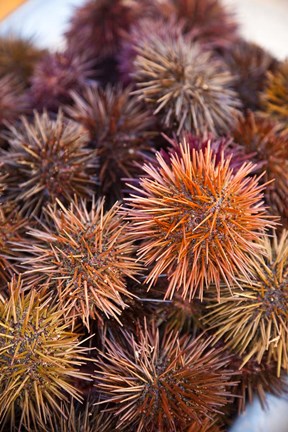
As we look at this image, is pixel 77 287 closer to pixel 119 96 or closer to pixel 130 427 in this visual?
pixel 130 427

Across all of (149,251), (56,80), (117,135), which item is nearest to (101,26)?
(56,80)

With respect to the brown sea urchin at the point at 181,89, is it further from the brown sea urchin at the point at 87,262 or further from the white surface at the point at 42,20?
the white surface at the point at 42,20

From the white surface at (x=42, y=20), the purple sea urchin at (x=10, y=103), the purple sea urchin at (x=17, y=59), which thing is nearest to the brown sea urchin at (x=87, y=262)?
the purple sea urchin at (x=10, y=103)

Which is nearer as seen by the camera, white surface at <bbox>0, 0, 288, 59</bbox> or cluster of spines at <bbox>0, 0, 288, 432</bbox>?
cluster of spines at <bbox>0, 0, 288, 432</bbox>

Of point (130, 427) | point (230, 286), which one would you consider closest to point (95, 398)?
point (130, 427)

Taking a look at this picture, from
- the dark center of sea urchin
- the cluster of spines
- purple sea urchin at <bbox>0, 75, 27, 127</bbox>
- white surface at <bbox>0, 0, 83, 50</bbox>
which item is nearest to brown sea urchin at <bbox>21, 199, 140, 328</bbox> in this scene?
the cluster of spines

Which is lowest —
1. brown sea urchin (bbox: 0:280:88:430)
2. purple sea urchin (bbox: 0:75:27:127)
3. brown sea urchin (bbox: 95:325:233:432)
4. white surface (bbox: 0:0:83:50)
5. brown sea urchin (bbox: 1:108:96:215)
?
brown sea urchin (bbox: 95:325:233:432)

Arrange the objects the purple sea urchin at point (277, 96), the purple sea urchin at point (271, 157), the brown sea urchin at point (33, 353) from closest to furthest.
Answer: the brown sea urchin at point (33, 353) → the purple sea urchin at point (271, 157) → the purple sea urchin at point (277, 96)

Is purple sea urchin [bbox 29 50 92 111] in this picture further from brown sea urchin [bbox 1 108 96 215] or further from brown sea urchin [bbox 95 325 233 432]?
brown sea urchin [bbox 95 325 233 432]

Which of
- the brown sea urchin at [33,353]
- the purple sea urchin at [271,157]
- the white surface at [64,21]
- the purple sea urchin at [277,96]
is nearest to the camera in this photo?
the brown sea urchin at [33,353]

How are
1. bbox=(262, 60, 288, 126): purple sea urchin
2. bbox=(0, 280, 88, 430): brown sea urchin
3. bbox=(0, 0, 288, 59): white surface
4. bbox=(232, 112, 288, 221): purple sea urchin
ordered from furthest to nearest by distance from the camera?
bbox=(0, 0, 288, 59): white surface < bbox=(262, 60, 288, 126): purple sea urchin < bbox=(232, 112, 288, 221): purple sea urchin < bbox=(0, 280, 88, 430): brown sea urchin
